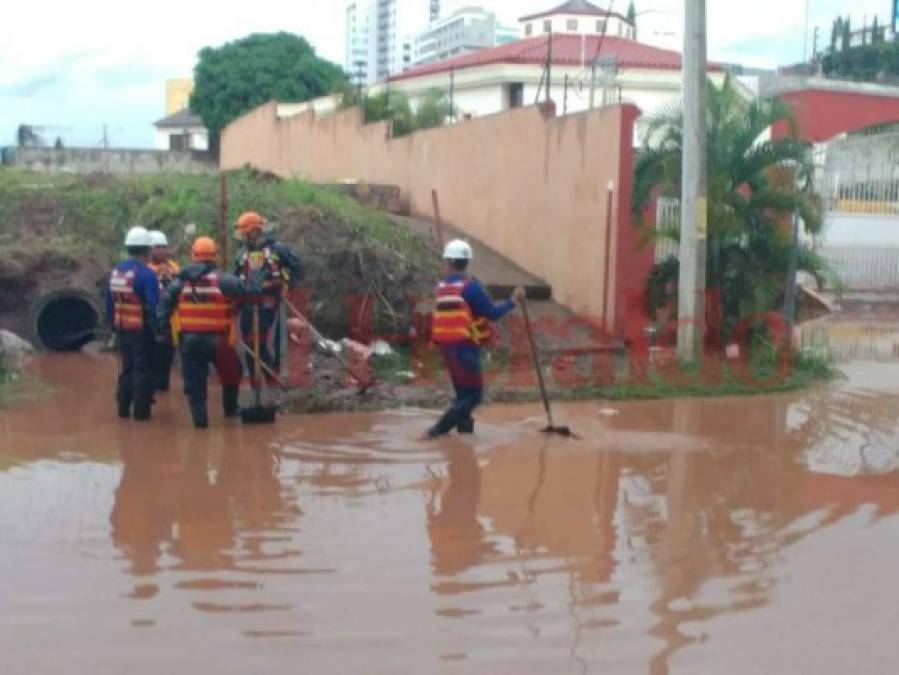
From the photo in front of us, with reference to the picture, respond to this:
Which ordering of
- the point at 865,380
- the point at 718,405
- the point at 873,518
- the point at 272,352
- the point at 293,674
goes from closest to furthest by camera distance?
the point at 293,674
the point at 873,518
the point at 272,352
the point at 718,405
the point at 865,380

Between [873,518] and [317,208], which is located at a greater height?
[317,208]

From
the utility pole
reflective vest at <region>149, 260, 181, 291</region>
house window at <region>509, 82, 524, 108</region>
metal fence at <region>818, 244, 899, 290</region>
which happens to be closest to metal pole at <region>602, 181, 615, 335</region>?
the utility pole

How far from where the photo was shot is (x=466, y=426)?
33.1ft

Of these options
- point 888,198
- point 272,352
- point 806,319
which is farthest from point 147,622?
point 888,198

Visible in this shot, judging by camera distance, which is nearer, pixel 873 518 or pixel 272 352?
pixel 873 518

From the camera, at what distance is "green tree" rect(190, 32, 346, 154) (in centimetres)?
4956

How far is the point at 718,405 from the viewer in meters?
12.1

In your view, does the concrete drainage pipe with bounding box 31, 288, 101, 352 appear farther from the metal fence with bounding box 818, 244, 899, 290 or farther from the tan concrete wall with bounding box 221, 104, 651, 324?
the metal fence with bounding box 818, 244, 899, 290

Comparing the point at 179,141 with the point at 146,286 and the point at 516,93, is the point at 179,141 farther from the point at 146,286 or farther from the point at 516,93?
the point at 146,286

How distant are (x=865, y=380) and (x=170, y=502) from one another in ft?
29.2

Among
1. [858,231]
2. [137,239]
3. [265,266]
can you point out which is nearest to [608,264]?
[265,266]

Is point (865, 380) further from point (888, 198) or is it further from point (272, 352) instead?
point (888, 198)

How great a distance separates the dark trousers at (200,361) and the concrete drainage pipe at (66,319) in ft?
15.8

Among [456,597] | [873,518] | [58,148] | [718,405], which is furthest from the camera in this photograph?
[58,148]
